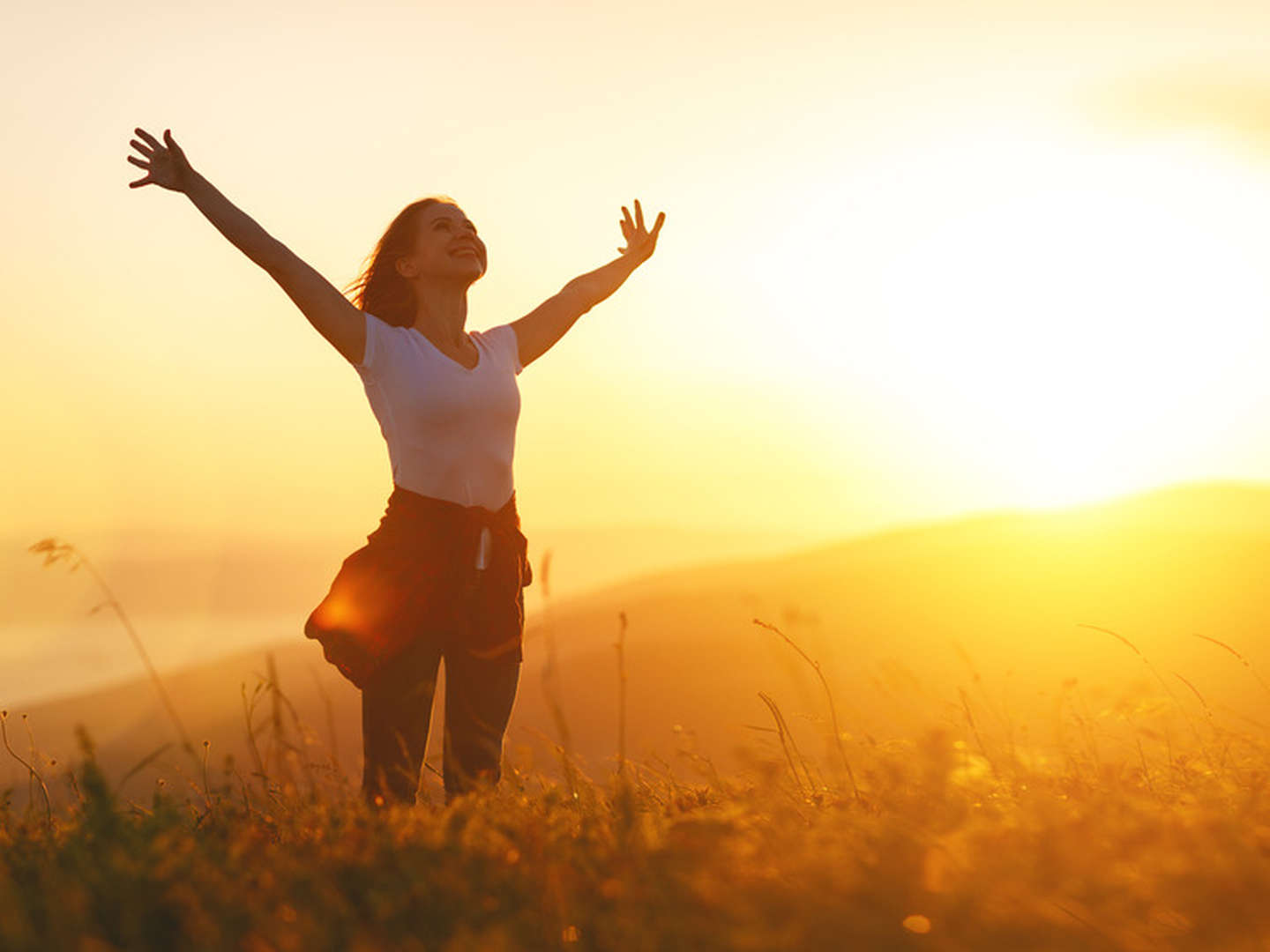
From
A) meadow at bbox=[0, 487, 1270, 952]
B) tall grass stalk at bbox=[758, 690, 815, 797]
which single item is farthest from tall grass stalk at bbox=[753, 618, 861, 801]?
tall grass stalk at bbox=[758, 690, 815, 797]

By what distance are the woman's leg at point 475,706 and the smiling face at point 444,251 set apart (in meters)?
1.56

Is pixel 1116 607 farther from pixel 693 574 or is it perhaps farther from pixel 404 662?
pixel 404 662

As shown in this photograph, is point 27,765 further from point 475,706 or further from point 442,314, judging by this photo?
point 442,314

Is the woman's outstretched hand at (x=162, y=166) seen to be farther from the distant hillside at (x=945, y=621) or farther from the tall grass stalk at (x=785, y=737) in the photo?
the distant hillside at (x=945, y=621)

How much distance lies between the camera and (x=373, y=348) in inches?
192

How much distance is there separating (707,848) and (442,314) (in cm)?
298

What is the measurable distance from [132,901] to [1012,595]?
1625 inches

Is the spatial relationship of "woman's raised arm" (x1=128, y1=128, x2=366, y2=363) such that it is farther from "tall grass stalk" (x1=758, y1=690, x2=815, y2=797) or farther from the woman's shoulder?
"tall grass stalk" (x1=758, y1=690, x2=815, y2=797)

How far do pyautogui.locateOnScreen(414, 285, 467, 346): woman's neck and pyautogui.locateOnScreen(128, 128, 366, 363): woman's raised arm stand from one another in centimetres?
43

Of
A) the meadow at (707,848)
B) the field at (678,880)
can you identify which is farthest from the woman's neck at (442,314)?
the field at (678,880)

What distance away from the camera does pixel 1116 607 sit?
3712 centimetres

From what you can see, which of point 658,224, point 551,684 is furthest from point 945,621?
point 551,684

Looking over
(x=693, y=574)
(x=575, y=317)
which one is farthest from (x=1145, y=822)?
(x=693, y=574)

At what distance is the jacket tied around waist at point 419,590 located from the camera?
4746mm
